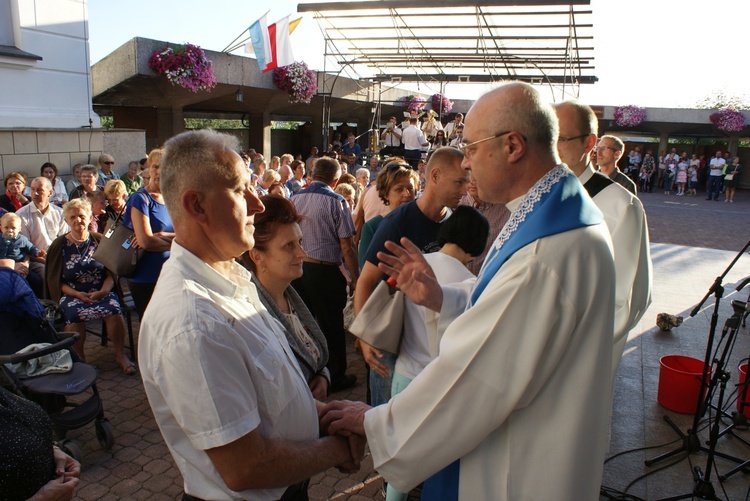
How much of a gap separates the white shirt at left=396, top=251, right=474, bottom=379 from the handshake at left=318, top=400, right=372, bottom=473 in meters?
0.84

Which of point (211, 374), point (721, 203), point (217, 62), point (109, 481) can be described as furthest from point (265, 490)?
point (721, 203)

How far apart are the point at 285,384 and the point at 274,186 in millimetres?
6782

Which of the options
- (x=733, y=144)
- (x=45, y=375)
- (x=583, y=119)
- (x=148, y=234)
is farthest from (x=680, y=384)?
(x=733, y=144)

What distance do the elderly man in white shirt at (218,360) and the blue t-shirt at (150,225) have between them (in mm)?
3618

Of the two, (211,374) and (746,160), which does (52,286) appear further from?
(746,160)

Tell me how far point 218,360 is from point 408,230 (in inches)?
84.5

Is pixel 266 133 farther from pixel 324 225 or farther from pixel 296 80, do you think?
pixel 324 225

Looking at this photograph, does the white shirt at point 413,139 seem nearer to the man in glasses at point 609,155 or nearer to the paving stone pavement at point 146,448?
the paving stone pavement at point 146,448

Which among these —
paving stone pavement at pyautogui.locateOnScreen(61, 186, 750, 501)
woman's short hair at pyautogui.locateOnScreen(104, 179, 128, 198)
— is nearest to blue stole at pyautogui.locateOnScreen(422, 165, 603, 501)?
paving stone pavement at pyautogui.locateOnScreen(61, 186, 750, 501)

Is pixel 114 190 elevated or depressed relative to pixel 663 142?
depressed

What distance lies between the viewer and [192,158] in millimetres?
1633

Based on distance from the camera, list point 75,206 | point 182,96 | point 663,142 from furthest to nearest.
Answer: point 663,142, point 182,96, point 75,206

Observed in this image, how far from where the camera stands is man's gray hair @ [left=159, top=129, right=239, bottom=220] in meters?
1.62

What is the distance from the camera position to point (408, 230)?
11.3 ft
